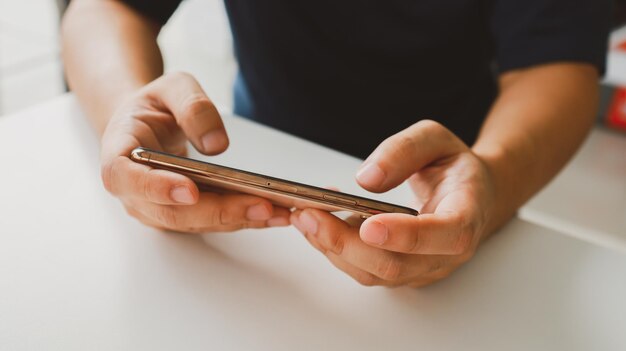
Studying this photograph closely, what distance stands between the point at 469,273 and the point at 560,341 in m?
0.11

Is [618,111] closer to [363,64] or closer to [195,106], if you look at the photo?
[363,64]

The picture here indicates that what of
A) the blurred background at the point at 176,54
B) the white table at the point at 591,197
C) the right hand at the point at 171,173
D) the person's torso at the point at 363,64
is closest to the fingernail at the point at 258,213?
the right hand at the point at 171,173

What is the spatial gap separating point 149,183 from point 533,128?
520mm

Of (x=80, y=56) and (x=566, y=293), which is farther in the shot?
(x=80, y=56)

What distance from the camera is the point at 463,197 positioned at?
1.66 ft

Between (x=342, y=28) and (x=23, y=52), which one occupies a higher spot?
(x=342, y=28)

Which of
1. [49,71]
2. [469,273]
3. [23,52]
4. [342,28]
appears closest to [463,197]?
[469,273]

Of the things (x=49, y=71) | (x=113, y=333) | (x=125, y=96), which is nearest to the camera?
(x=113, y=333)

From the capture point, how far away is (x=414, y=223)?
45cm

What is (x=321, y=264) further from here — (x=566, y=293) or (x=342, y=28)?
(x=342, y=28)

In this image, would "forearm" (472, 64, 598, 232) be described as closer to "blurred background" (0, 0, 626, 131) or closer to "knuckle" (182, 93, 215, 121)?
"knuckle" (182, 93, 215, 121)

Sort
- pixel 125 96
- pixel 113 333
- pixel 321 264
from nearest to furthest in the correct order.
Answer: pixel 113 333 < pixel 321 264 < pixel 125 96

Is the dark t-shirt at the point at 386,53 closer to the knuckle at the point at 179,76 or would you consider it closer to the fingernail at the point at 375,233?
the knuckle at the point at 179,76

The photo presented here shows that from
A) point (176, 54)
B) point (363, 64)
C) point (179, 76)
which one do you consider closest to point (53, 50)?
point (176, 54)
